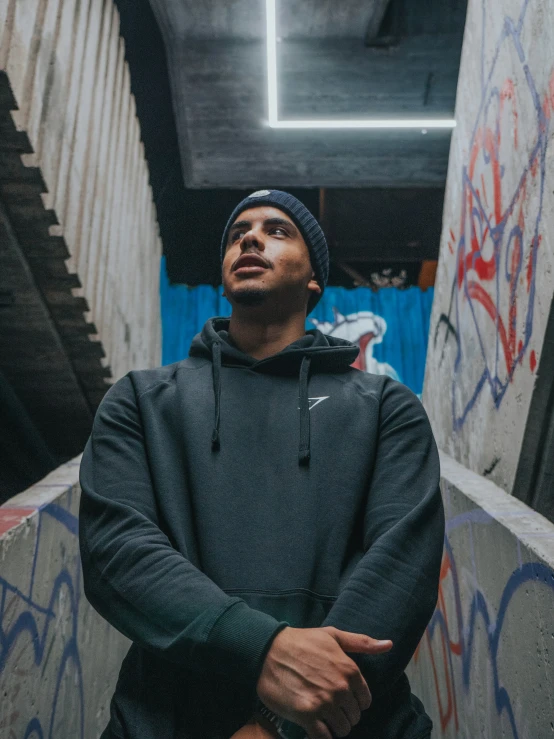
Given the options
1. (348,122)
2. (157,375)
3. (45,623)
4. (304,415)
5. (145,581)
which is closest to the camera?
(145,581)

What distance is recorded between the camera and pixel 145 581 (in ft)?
3.72

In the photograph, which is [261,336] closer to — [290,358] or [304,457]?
[290,358]

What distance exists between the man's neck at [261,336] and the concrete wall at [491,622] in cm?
91

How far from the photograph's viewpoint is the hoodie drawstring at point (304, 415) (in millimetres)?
1397

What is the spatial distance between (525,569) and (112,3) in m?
5.09

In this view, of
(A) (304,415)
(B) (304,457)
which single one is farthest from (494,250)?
(B) (304,457)

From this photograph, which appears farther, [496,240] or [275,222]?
[496,240]

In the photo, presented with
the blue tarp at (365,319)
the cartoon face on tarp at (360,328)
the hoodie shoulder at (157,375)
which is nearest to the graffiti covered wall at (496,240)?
the hoodie shoulder at (157,375)

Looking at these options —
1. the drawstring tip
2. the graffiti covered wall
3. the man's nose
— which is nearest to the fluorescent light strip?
the graffiti covered wall

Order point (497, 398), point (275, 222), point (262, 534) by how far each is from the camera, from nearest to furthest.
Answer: point (262, 534) < point (275, 222) < point (497, 398)

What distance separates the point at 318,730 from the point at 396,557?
13.9 inches

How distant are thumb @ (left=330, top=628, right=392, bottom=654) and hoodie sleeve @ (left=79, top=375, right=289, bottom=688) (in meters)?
0.11

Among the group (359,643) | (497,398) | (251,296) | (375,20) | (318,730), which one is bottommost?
(497,398)

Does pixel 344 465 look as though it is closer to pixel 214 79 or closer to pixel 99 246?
pixel 99 246
